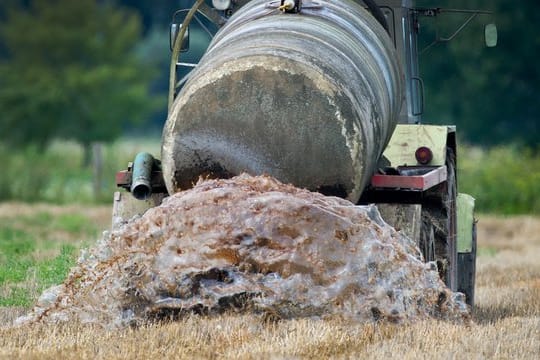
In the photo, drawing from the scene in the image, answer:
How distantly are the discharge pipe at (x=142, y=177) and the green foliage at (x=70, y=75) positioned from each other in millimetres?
39303

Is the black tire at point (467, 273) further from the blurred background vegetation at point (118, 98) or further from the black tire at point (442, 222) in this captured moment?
the blurred background vegetation at point (118, 98)

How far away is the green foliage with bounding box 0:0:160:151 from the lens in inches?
1975

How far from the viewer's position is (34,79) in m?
51.9

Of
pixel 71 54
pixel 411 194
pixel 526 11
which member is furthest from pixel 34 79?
pixel 411 194

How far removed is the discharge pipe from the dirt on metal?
3.65 ft

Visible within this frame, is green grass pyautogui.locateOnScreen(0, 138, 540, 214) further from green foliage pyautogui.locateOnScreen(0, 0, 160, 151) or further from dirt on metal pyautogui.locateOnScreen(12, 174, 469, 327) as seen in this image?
green foliage pyautogui.locateOnScreen(0, 0, 160, 151)

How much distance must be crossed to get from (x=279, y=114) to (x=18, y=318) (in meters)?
→ 2.03

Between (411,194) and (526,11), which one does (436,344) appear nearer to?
(411,194)

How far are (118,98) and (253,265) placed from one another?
43190 mm

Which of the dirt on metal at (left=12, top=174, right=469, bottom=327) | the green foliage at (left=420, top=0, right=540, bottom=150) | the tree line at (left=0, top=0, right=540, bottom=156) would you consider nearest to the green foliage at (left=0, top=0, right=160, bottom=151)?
the tree line at (left=0, top=0, right=540, bottom=156)

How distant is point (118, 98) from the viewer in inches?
1996

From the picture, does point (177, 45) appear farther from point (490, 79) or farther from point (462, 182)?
point (490, 79)

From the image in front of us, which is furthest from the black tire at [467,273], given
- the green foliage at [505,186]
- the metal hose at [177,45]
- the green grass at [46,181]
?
the green grass at [46,181]

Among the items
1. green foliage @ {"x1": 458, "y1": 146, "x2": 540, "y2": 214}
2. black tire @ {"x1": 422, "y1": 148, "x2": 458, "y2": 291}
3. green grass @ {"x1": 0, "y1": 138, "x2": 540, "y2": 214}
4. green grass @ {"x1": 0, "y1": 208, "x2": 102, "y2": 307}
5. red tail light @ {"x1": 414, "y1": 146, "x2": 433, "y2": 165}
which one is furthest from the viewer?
green foliage @ {"x1": 458, "y1": 146, "x2": 540, "y2": 214}
